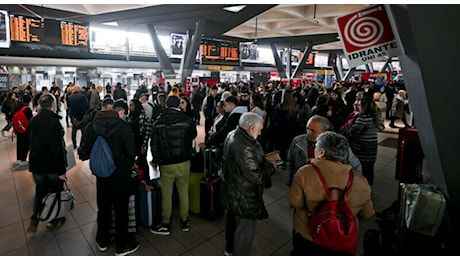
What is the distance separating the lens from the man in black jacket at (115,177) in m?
2.80

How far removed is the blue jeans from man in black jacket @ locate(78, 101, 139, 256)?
2.79 ft

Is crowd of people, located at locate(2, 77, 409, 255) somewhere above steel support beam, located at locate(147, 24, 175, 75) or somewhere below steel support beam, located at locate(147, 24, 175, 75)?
below

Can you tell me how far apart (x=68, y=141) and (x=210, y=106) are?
4753mm

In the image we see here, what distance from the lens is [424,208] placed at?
2.63 m

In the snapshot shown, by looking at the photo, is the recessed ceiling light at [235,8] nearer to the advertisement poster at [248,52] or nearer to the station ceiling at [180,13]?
the station ceiling at [180,13]

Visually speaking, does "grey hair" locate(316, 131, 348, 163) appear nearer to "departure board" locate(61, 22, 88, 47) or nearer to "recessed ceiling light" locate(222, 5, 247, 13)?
"recessed ceiling light" locate(222, 5, 247, 13)

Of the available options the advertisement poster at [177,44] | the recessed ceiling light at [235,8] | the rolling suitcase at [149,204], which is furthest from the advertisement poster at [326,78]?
the rolling suitcase at [149,204]

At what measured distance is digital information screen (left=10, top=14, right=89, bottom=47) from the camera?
874cm

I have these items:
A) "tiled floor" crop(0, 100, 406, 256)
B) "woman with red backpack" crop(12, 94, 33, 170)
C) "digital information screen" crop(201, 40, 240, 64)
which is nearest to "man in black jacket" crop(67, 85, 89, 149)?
"woman with red backpack" crop(12, 94, 33, 170)

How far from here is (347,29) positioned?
125 inches

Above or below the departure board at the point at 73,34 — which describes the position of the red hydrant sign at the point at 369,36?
below

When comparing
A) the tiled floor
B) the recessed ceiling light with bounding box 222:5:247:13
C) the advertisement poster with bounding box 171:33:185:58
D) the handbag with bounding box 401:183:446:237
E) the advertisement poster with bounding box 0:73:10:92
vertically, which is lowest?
the tiled floor

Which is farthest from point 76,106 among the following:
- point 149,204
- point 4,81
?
point 4,81

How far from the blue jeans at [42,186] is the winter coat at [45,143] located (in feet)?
0.38
